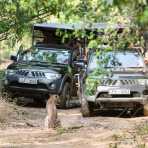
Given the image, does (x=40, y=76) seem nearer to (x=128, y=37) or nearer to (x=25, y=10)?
(x=25, y=10)

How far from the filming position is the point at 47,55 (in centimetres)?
1666

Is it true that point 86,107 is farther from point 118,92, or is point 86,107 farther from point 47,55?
point 47,55

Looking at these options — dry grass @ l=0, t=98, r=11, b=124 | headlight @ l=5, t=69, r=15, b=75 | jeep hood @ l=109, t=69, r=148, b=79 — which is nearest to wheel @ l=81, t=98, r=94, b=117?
jeep hood @ l=109, t=69, r=148, b=79

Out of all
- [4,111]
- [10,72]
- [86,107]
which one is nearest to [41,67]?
[10,72]

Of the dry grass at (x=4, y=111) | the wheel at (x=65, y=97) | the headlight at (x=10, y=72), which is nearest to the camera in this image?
the dry grass at (x=4, y=111)

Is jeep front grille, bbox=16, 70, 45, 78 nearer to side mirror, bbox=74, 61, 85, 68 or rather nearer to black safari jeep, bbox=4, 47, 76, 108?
black safari jeep, bbox=4, 47, 76, 108

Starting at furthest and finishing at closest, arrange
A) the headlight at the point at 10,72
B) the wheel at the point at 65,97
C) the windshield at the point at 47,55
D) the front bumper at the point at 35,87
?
the windshield at the point at 47,55
the headlight at the point at 10,72
the front bumper at the point at 35,87
the wheel at the point at 65,97

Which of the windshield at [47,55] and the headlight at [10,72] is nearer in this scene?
the headlight at [10,72]

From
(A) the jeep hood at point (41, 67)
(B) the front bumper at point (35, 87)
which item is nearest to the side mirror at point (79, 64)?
(A) the jeep hood at point (41, 67)

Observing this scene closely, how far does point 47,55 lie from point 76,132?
592 centimetres

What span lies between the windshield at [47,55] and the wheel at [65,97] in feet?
2.72

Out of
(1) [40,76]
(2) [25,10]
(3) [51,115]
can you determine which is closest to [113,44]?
(3) [51,115]

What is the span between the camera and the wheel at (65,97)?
1576 centimetres

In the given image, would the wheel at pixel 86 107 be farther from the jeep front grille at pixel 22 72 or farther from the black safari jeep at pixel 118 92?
the jeep front grille at pixel 22 72
